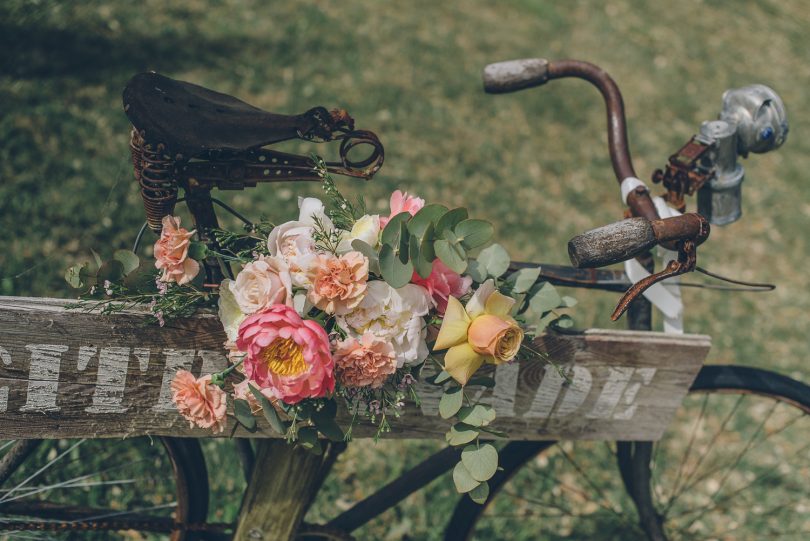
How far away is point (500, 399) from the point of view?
1716 millimetres

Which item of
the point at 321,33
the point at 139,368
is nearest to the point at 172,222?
the point at 139,368

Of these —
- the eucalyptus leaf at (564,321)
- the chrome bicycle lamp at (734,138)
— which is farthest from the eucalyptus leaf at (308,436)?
the chrome bicycle lamp at (734,138)

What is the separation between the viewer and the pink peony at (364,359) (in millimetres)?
1316

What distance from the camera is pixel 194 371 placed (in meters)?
1.52

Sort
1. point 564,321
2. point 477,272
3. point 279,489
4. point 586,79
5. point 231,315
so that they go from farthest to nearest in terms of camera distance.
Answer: point 586,79 → point 279,489 → point 564,321 → point 477,272 → point 231,315

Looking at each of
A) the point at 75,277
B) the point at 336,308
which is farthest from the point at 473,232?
the point at 75,277

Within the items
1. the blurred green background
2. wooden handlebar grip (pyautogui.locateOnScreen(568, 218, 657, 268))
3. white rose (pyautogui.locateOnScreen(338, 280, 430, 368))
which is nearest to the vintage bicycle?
wooden handlebar grip (pyautogui.locateOnScreen(568, 218, 657, 268))

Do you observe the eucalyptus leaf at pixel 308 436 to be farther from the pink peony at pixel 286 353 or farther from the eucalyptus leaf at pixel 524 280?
the eucalyptus leaf at pixel 524 280

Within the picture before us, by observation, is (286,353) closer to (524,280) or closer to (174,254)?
(174,254)

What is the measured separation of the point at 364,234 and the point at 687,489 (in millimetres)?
2356

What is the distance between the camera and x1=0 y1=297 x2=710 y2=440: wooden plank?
4.74 feet

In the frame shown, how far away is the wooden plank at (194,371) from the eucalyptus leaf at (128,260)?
0.30 ft

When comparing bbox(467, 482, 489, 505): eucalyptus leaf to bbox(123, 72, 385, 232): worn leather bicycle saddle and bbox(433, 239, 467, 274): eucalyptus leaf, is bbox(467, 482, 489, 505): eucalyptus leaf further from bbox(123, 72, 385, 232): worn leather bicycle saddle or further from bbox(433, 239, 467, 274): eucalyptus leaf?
bbox(123, 72, 385, 232): worn leather bicycle saddle

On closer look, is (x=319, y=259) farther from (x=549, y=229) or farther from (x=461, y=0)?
(x=461, y=0)
